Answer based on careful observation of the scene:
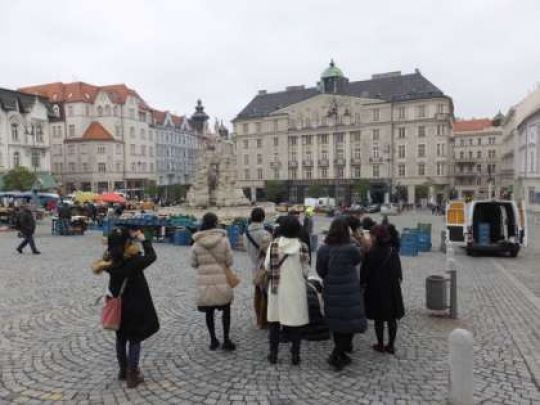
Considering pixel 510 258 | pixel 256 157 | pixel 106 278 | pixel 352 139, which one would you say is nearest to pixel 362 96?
pixel 352 139

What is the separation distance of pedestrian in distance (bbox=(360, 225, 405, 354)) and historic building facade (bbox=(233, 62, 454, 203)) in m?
58.9

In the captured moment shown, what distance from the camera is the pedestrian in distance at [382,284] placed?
19.4 feet

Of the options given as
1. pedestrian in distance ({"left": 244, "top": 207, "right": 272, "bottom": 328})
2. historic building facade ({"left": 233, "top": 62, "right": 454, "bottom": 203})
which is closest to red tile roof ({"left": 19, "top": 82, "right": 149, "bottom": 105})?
historic building facade ({"left": 233, "top": 62, "right": 454, "bottom": 203})

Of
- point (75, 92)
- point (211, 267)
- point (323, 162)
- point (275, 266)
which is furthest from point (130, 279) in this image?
point (75, 92)

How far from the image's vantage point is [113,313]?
4.82 meters

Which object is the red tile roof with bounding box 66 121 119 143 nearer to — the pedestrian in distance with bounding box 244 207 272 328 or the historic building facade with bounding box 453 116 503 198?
the pedestrian in distance with bounding box 244 207 272 328

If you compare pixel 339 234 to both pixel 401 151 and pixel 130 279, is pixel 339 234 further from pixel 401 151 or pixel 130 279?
pixel 401 151

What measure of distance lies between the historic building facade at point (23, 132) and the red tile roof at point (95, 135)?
33.0ft

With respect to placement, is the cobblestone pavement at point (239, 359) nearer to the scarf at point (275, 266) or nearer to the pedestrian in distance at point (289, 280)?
the pedestrian in distance at point (289, 280)

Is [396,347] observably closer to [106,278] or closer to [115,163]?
[106,278]

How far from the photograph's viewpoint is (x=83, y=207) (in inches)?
1140

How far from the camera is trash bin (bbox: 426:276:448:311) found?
773 centimetres

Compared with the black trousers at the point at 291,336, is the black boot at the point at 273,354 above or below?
below

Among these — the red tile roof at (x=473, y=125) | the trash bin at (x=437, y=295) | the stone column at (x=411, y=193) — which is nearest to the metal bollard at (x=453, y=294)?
the trash bin at (x=437, y=295)
